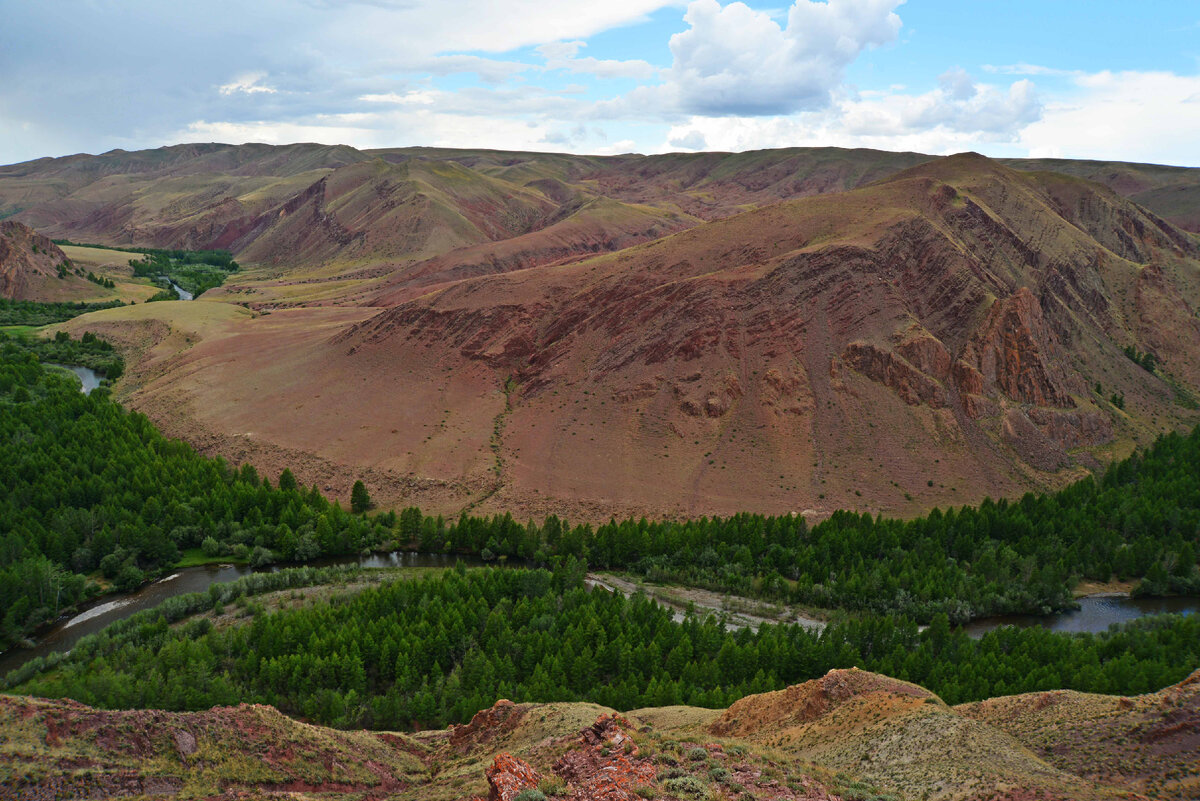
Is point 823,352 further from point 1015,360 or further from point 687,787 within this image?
point 687,787

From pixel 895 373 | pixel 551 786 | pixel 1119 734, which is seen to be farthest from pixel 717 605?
pixel 895 373

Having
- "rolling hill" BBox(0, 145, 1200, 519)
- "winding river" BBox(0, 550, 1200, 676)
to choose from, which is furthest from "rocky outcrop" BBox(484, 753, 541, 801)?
"rolling hill" BBox(0, 145, 1200, 519)

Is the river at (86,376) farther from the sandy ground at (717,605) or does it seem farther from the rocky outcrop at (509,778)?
the rocky outcrop at (509,778)

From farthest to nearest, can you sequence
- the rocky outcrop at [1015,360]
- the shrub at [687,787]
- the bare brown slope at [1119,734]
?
the rocky outcrop at [1015,360] → the bare brown slope at [1119,734] → the shrub at [687,787]

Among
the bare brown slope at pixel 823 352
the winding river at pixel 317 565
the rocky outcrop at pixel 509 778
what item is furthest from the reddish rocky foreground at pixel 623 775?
the bare brown slope at pixel 823 352

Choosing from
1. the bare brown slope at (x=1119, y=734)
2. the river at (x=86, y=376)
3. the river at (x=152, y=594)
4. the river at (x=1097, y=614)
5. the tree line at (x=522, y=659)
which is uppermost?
the river at (x=86, y=376)

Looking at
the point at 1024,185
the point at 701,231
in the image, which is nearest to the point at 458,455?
the point at 701,231

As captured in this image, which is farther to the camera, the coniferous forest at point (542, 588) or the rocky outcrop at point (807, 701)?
the coniferous forest at point (542, 588)
